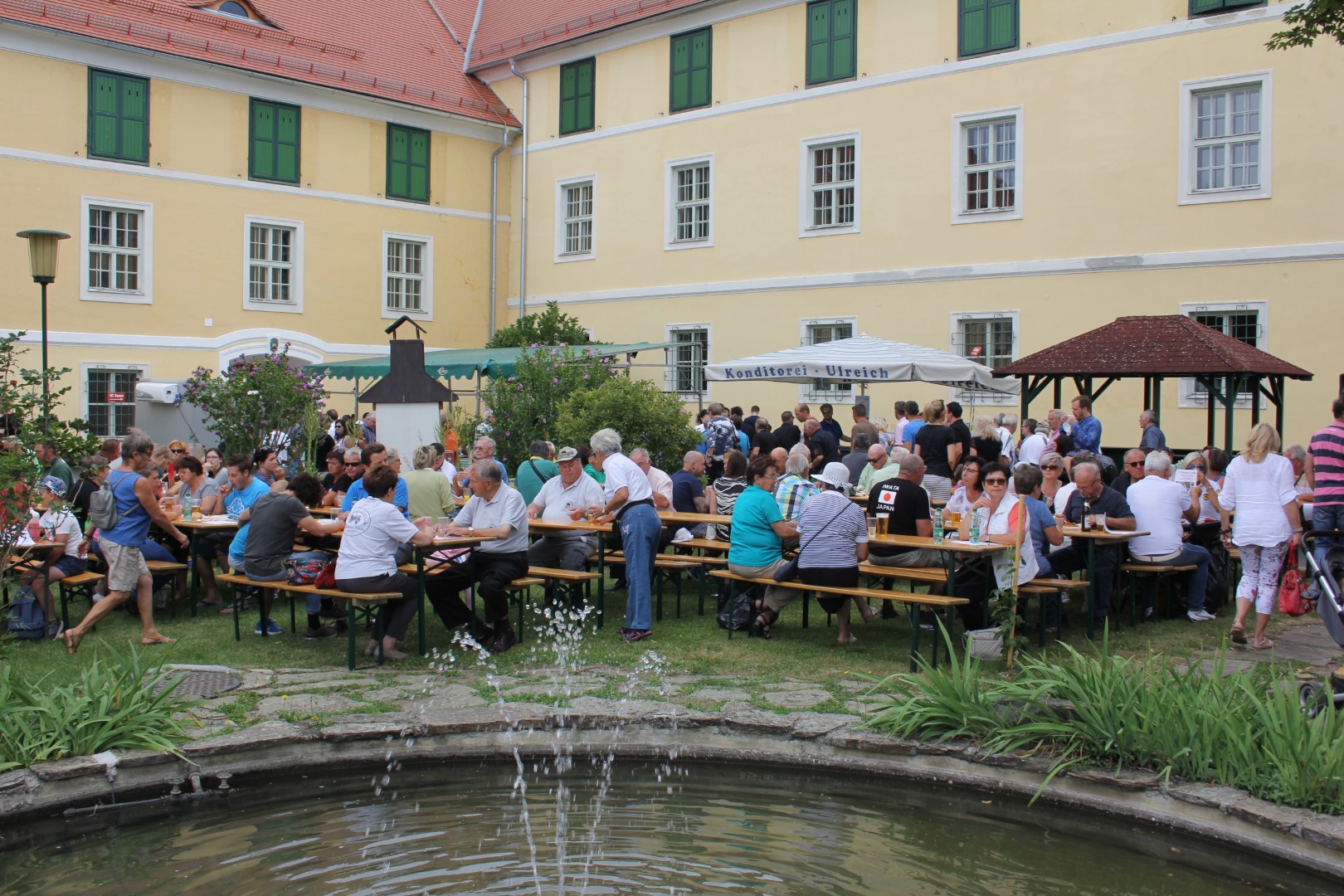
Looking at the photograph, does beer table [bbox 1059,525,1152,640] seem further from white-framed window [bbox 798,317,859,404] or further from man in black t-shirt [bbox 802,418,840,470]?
white-framed window [bbox 798,317,859,404]

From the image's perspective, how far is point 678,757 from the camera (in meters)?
6.71

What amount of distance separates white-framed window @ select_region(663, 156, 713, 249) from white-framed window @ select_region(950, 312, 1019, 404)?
6.18 meters

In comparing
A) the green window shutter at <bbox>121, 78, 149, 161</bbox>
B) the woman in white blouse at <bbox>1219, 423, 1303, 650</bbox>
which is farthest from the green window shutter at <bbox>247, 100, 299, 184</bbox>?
the woman in white blouse at <bbox>1219, 423, 1303, 650</bbox>

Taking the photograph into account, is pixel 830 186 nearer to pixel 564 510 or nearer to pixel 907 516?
pixel 564 510

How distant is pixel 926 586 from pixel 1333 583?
191 inches

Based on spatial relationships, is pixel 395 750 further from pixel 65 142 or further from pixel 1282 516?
pixel 65 142

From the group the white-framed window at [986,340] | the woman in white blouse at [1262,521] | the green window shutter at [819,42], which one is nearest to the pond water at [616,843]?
the woman in white blouse at [1262,521]

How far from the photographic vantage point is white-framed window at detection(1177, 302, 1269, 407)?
1791cm

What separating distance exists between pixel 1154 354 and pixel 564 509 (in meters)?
6.67

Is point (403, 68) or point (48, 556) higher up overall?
point (403, 68)

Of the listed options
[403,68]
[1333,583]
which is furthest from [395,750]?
[403,68]

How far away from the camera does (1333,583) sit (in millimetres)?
7055

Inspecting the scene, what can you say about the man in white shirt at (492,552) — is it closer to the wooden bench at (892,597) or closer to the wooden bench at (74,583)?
the wooden bench at (892,597)

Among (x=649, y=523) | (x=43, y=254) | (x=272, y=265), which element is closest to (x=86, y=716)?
(x=649, y=523)
